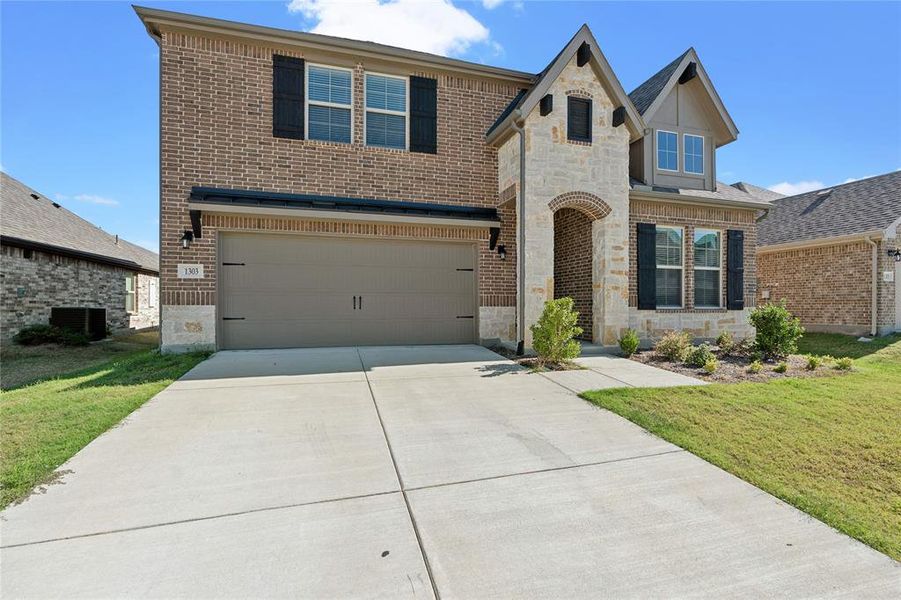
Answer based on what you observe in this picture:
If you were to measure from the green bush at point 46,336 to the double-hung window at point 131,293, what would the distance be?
5234mm

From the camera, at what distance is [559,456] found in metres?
3.45

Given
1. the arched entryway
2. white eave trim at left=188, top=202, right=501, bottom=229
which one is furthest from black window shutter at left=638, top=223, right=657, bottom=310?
white eave trim at left=188, top=202, right=501, bottom=229

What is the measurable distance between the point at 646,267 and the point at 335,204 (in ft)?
24.0

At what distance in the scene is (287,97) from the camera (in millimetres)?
8266

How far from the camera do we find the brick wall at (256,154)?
25.4 feet

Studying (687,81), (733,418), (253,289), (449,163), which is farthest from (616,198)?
(253,289)

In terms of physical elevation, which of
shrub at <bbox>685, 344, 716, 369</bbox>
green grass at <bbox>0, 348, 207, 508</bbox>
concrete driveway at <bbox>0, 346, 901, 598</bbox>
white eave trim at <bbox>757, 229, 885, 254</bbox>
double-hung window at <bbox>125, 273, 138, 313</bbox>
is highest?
white eave trim at <bbox>757, 229, 885, 254</bbox>

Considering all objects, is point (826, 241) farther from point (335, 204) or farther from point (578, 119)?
point (335, 204)

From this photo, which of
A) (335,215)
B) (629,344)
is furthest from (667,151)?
(335,215)

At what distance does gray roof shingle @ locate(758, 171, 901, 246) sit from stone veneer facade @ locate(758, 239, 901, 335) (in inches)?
22.5

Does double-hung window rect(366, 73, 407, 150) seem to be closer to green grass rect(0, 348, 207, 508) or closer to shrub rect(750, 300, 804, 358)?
green grass rect(0, 348, 207, 508)

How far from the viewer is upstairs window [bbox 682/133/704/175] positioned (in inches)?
420

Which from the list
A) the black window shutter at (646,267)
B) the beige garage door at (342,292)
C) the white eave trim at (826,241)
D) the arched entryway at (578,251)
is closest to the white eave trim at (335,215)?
the beige garage door at (342,292)

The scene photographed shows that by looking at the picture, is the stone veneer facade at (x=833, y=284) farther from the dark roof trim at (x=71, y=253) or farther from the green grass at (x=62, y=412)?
the dark roof trim at (x=71, y=253)
